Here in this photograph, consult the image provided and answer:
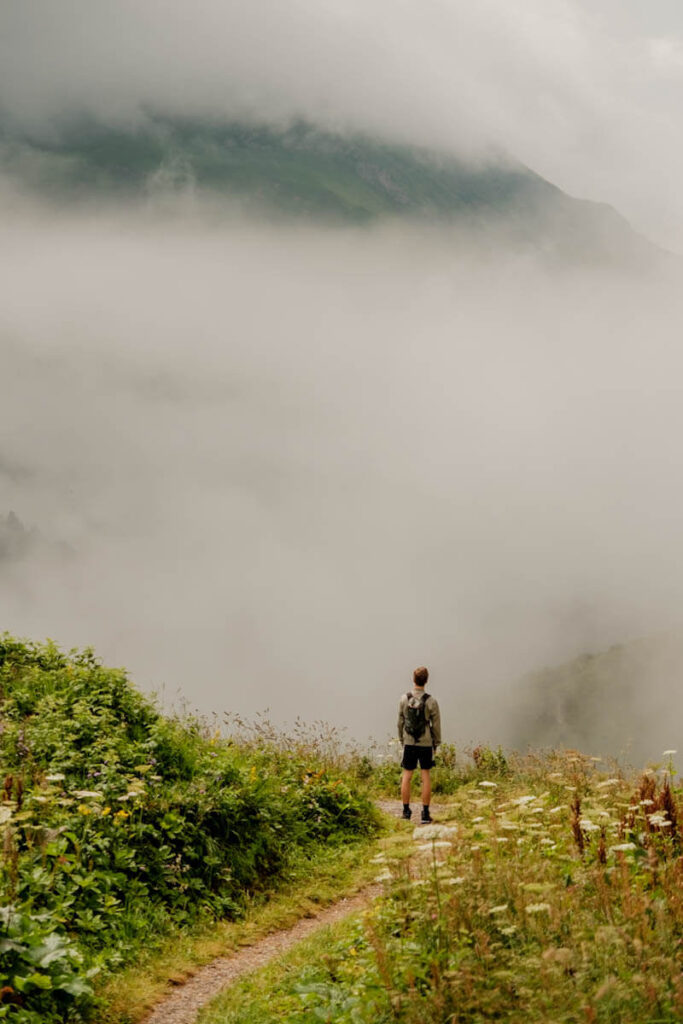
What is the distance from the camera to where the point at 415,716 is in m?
13.3

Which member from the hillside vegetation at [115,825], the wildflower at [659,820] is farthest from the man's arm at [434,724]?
the wildflower at [659,820]

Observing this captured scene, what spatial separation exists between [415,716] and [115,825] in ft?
18.1

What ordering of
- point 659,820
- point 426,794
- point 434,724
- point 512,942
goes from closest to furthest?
point 512,942 → point 659,820 → point 434,724 → point 426,794

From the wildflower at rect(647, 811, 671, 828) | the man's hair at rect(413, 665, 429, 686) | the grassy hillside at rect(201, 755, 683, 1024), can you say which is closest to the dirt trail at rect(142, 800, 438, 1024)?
the grassy hillside at rect(201, 755, 683, 1024)

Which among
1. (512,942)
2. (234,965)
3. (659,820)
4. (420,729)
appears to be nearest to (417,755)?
(420,729)

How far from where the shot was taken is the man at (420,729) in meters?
13.3

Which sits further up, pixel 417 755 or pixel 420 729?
pixel 420 729

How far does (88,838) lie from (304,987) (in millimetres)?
3188

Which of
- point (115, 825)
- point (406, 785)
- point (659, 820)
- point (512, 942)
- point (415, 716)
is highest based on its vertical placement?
point (415, 716)

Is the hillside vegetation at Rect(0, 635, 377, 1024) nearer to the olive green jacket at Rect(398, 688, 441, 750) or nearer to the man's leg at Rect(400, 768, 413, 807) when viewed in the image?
the man's leg at Rect(400, 768, 413, 807)

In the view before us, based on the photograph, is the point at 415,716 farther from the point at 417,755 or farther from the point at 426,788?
the point at 426,788

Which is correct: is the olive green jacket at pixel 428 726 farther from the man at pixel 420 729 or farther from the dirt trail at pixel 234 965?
the dirt trail at pixel 234 965

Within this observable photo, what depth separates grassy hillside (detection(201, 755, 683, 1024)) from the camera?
4.95 m

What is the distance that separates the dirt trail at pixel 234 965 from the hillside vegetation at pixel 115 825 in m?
0.62
